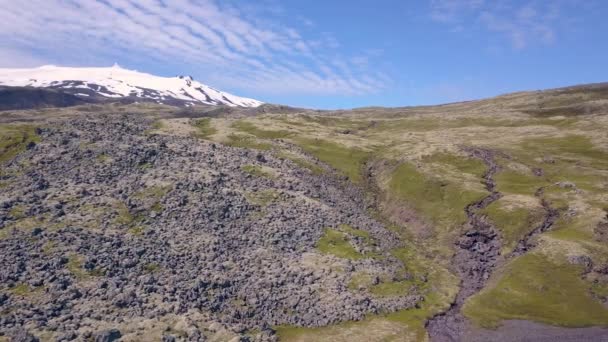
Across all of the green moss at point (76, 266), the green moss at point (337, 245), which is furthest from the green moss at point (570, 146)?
the green moss at point (76, 266)

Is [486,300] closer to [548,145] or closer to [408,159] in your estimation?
[408,159]

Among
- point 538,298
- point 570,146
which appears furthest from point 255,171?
point 570,146

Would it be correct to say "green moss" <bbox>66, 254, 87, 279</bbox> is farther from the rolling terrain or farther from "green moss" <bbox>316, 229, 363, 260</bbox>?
"green moss" <bbox>316, 229, 363, 260</bbox>

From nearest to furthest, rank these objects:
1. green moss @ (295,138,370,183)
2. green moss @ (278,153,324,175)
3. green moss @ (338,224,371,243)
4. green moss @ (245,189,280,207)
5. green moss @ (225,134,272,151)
→ 1. green moss @ (338,224,371,243)
2. green moss @ (245,189,280,207)
3. green moss @ (278,153,324,175)
4. green moss @ (295,138,370,183)
5. green moss @ (225,134,272,151)

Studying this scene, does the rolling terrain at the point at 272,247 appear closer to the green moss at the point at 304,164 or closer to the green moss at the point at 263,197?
the green moss at the point at 263,197

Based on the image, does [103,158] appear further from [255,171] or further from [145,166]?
[255,171]

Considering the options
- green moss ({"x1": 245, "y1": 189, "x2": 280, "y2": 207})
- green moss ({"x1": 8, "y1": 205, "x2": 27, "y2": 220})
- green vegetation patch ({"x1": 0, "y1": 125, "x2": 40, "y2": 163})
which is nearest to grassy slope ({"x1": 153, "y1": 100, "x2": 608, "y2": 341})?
green moss ({"x1": 245, "y1": 189, "x2": 280, "y2": 207})
